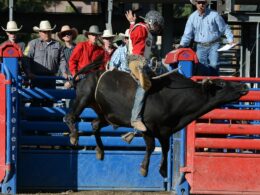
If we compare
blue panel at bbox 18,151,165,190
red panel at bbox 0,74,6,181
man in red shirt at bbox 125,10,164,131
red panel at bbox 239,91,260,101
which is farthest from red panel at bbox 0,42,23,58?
red panel at bbox 239,91,260,101

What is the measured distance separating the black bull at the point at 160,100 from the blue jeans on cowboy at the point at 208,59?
5.30ft

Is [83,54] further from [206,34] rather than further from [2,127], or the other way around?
[206,34]

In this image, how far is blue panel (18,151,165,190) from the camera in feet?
36.1

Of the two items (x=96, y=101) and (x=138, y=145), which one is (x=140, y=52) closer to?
(x=96, y=101)

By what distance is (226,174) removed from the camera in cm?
1061

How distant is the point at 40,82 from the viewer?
37.2ft

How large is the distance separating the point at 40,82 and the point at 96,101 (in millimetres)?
1835

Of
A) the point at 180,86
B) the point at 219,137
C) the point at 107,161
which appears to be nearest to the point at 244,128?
the point at 219,137

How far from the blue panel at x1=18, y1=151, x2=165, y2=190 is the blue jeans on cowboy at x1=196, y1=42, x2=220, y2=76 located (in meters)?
1.41

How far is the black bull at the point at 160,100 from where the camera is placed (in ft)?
31.1

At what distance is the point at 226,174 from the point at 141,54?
87.9 inches

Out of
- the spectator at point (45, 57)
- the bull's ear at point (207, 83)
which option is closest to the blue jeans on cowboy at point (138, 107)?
the bull's ear at point (207, 83)

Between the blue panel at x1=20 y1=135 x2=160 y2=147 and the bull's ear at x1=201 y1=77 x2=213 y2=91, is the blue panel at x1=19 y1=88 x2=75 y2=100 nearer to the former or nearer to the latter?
the blue panel at x1=20 y1=135 x2=160 y2=147

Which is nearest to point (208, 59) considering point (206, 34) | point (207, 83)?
point (206, 34)
